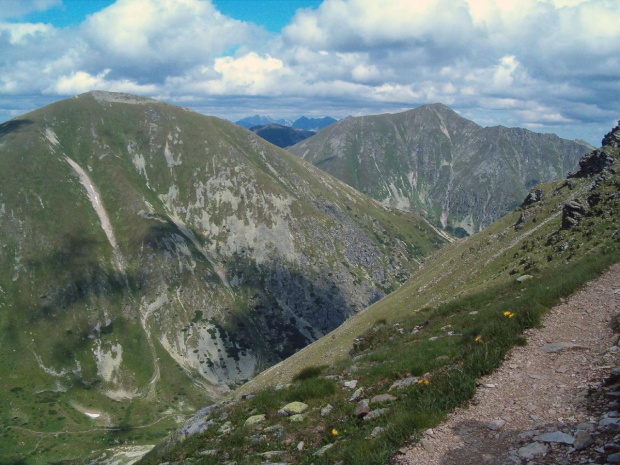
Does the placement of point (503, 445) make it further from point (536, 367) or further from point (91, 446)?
point (91, 446)

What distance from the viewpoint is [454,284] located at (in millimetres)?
62406

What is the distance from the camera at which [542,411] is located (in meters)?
9.80

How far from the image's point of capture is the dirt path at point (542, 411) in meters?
8.31

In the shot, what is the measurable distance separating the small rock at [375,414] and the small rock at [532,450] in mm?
4374

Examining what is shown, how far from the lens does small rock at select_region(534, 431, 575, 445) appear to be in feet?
27.4

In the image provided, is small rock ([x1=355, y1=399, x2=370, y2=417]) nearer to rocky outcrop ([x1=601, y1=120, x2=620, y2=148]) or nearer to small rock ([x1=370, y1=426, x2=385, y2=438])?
small rock ([x1=370, y1=426, x2=385, y2=438])

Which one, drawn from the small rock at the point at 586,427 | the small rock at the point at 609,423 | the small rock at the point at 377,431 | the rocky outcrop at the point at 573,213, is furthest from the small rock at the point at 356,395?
the rocky outcrop at the point at 573,213

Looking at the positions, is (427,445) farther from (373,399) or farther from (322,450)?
(373,399)

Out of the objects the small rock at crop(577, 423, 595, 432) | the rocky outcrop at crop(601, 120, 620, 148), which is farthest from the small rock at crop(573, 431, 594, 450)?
the rocky outcrop at crop(601, 120, 620, 148)

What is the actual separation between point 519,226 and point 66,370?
8483 inches

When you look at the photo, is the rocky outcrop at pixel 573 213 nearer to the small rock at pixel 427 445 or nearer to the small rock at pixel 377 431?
the small rock at pixel 377 431

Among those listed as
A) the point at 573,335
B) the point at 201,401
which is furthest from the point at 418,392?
the point at 201,401

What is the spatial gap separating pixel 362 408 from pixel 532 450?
5555 millimetres

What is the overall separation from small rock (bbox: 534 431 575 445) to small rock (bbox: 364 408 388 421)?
4.55m
